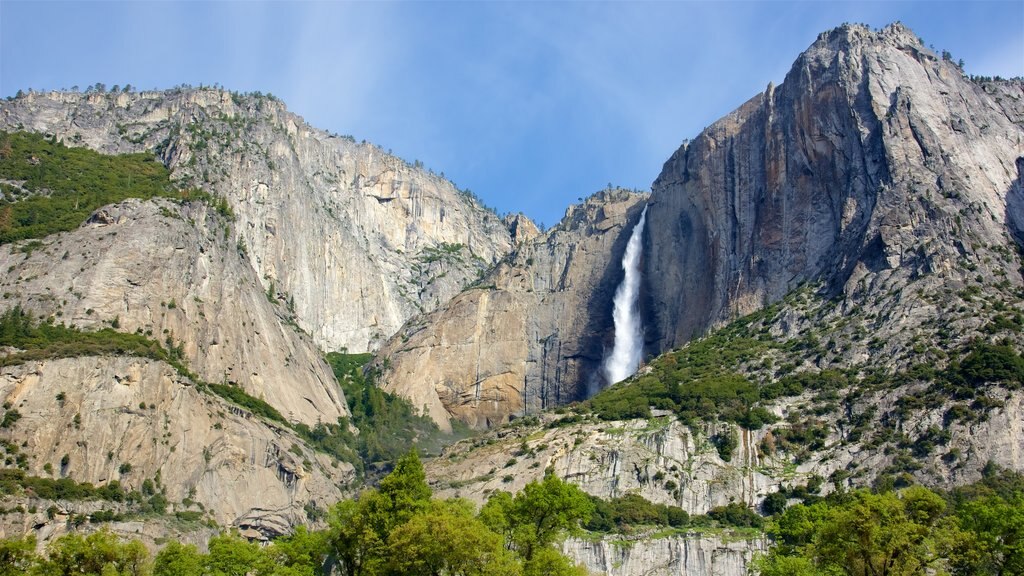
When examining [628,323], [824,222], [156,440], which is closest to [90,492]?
[156,440]

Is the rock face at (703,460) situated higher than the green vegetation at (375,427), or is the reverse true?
the green vegetation at (375,427)

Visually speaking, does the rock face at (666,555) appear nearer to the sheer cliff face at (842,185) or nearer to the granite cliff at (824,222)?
the granite cliff at (824,222)

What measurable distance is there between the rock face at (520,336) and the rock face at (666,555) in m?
66.7

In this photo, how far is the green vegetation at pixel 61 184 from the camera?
12044cm

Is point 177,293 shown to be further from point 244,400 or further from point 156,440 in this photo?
point 156,440

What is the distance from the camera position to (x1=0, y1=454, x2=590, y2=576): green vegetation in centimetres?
4897

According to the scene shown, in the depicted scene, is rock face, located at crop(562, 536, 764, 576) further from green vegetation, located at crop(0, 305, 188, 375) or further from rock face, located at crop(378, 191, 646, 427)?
rock face, located at crop(378, 191, 646, 427)

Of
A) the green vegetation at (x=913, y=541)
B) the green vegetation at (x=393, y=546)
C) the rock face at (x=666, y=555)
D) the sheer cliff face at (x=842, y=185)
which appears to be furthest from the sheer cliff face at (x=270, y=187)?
the green vegetation at (x=913, y=541)

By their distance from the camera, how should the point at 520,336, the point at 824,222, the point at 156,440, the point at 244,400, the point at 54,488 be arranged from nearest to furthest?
the point at 54,488, the point at 156,440, the point at 244,400, the point at 824,222, the point at 520,336

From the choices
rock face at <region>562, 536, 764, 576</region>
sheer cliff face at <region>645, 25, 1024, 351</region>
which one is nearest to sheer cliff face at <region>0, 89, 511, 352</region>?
sheer cliff face at <region>645, 25, 1024, 351</region>

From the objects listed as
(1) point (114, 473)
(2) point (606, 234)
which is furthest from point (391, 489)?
(2) point (606, 234)

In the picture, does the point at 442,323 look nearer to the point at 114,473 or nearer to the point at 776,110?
the point at 776,110

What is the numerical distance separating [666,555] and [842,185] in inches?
2499

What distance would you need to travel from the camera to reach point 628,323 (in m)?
158
